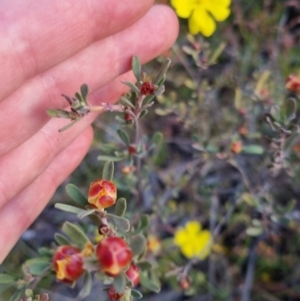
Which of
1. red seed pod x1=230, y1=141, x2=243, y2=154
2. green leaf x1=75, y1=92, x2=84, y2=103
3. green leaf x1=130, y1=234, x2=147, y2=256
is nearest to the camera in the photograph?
green leaf x1=130, y1=234, x2=147, y2=256

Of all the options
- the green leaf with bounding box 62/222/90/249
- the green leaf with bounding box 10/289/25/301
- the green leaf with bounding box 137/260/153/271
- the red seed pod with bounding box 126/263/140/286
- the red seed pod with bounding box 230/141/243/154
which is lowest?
the red seed pod with bounding box 230/141/243/154

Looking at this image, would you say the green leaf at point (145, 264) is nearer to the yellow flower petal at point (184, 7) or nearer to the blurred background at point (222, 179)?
the blurred background at point (222, 179)

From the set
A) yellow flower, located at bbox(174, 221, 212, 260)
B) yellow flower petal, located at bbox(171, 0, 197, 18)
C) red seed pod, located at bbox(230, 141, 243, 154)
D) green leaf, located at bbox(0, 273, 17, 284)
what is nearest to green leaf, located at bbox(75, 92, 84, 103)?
green leaf, located at bbox(0, 273, 17, 284)

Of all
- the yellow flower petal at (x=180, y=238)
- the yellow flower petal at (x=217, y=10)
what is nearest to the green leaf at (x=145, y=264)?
the yellow flower petal at (x=180, y=238)

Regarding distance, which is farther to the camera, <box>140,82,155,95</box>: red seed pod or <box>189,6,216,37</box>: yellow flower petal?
<box>189,6,216,37</box>: yellow flower petal

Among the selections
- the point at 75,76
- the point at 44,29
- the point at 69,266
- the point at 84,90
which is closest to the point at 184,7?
the point at 75,76

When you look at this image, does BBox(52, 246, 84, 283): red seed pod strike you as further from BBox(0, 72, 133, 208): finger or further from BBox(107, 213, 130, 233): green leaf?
BBox(0, 72, 133, 208): finger

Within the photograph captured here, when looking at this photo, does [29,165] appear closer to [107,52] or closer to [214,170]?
[107,52]

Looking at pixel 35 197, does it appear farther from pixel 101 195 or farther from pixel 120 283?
pixel 120 283
